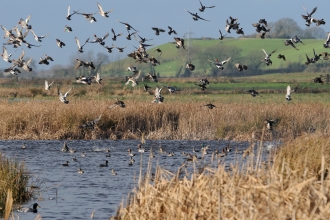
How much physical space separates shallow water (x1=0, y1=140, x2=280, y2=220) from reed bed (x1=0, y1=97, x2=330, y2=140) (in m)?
0.69

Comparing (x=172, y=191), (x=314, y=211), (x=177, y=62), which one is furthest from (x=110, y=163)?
(x=177, y=62)

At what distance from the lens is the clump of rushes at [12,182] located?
16.3 meters

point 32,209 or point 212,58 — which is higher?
point 212,58

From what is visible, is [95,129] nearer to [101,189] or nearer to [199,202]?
[101,189]

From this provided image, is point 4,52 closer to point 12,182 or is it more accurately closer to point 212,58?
point 12,182

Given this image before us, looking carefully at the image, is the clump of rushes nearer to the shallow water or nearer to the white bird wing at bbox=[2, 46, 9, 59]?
the shallow water

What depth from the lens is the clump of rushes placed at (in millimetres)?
16312

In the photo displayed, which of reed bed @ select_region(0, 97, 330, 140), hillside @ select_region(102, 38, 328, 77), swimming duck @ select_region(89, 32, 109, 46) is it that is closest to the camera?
swimming duck @ select_region(89, 32, 109, 46)

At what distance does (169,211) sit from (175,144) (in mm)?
20847

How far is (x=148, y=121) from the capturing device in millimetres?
33938

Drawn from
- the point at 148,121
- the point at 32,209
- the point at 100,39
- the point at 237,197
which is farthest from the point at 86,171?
the point at 237,197

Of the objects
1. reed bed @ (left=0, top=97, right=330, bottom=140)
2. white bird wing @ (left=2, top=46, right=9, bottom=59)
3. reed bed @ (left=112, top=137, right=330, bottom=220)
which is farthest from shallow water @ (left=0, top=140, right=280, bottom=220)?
white bird wing @ (left=2, top=46, right=9, bottom=59)

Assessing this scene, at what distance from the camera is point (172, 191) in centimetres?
1189

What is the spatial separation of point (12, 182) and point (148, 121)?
1746 cm
